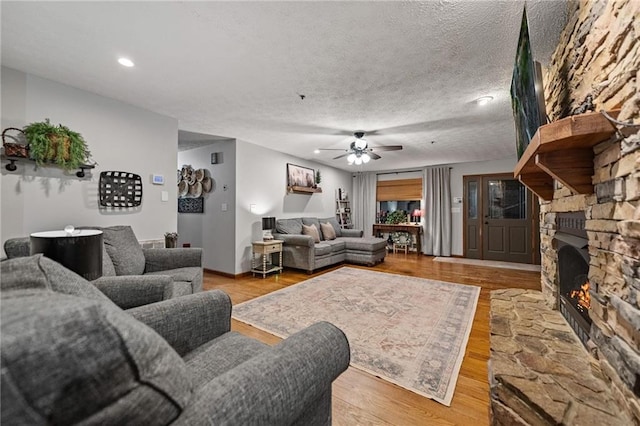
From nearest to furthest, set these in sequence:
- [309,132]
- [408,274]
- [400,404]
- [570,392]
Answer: [570,392], [400,404], [309,132], [408,274]

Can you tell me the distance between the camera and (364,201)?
796cm

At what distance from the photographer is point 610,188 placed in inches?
47.8

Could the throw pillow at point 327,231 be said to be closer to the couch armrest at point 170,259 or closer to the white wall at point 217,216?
the white wall at point 217,216

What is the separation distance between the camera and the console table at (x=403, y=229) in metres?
6.88

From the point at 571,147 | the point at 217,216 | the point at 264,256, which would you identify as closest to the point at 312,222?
the point at 264,256

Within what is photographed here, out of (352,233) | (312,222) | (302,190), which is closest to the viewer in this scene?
(302,190)

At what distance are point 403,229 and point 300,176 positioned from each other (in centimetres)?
324

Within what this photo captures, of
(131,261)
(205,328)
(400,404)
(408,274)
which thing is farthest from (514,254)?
(131,261)

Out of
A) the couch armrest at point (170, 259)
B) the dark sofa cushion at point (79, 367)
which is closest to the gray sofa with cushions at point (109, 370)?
the dark sofa cushion at point (79, 367)

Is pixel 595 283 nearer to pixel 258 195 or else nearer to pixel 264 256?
pixel 264 256

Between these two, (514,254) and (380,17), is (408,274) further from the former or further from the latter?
(380,17)

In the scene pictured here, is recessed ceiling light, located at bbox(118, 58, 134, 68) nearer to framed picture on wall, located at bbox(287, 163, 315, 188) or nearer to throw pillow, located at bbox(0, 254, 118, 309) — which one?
throw pillow, located at bbox(0, 254, 118, 309)

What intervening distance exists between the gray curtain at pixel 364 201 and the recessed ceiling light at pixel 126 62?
642cm

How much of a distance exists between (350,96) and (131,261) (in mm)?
2787
